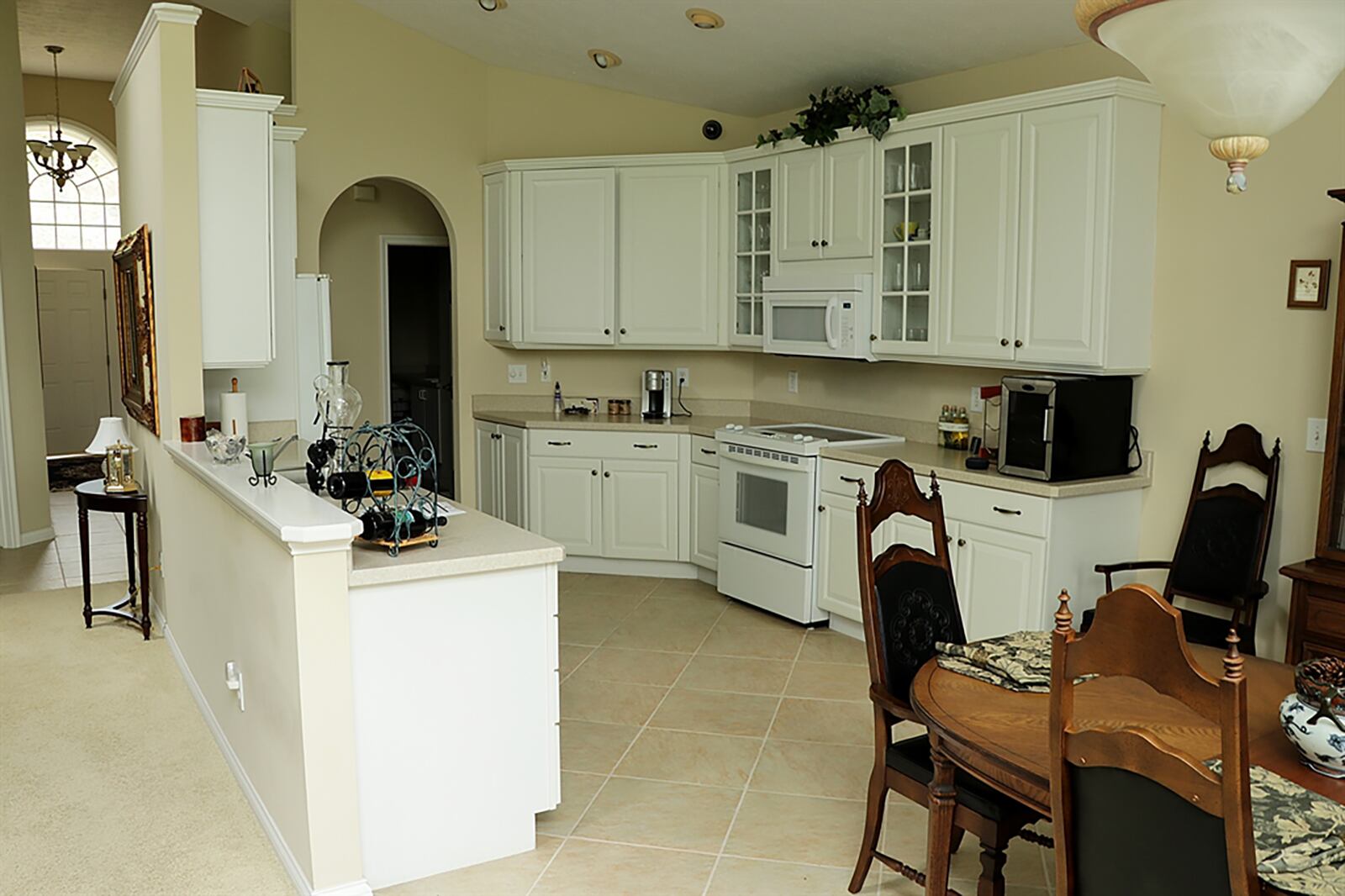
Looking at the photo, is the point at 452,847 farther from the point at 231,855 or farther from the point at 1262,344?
the point at 1262,344

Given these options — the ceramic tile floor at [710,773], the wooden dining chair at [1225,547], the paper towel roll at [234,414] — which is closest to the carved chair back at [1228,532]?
the wooden dining chair at [1225,547]

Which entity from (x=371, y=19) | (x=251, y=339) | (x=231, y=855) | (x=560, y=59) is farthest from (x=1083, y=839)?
(x=371, y=19)

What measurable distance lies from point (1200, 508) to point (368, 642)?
118 inches

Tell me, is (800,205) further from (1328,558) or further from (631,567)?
(1328,558)

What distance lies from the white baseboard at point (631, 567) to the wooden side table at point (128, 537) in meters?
2.19

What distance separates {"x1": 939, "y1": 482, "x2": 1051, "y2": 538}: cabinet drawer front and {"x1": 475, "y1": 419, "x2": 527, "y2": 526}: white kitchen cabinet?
2.67 metres

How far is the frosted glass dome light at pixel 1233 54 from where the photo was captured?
1646 millimetres

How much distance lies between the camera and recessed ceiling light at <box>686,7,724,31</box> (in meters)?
5.03

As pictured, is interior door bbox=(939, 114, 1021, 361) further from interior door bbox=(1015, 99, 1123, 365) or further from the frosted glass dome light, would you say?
the frosted glass dome light

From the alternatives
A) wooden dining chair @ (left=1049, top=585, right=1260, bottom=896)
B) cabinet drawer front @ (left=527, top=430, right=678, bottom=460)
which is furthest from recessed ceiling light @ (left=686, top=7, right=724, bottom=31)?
wooden dining chair @ (left=1049, top=585, right=1260, bottom=896)

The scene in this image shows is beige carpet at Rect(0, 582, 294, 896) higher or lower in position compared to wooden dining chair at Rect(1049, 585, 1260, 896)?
lower

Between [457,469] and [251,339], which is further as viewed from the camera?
[457,469]

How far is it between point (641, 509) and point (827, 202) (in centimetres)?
197

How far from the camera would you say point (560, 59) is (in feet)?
20.5
